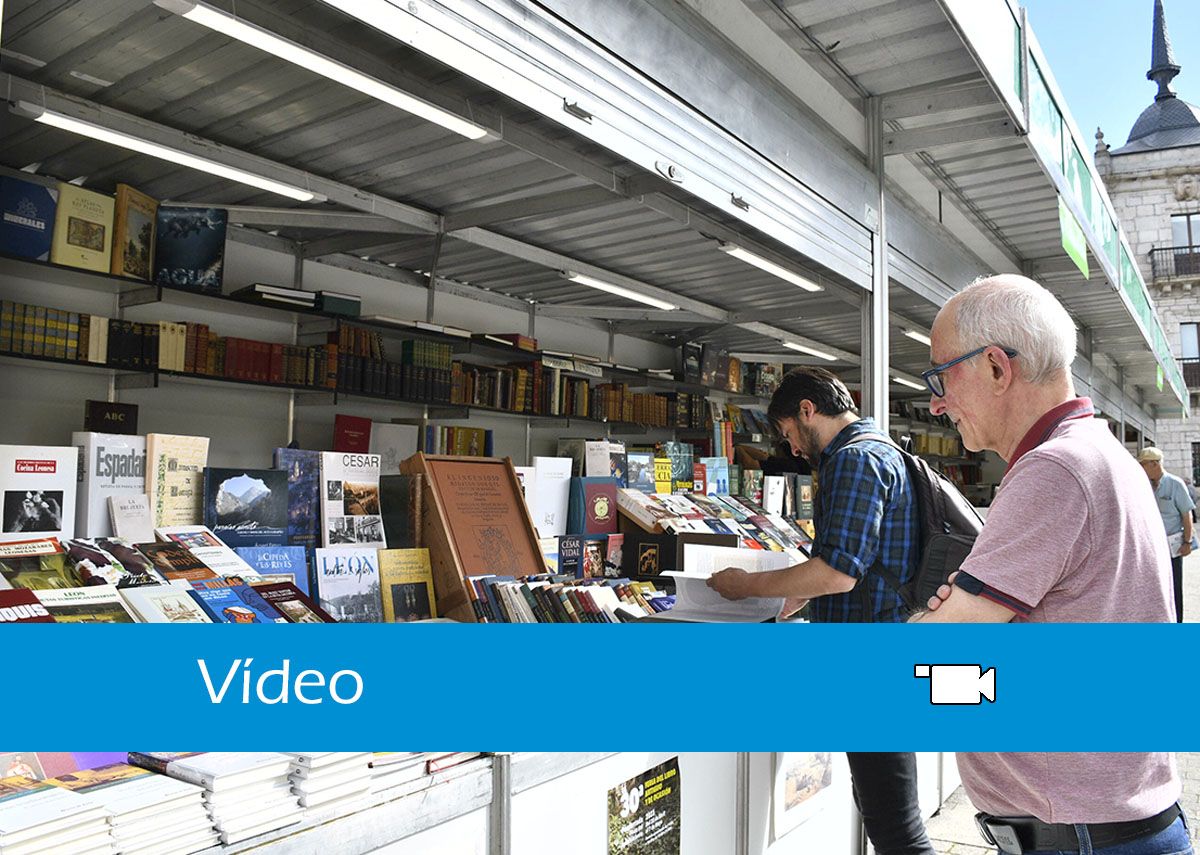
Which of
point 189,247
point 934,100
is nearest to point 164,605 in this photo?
point 189,247

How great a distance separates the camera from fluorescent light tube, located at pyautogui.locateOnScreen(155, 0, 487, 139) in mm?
2629

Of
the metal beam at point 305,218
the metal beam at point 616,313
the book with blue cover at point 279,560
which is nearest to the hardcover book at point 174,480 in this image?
the book with blue cover at point 279,560

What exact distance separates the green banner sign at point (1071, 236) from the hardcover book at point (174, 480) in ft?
13.0

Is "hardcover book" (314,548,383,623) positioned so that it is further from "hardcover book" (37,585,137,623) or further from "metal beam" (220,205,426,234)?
"metal beam" (220,205,426,234)

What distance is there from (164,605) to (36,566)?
331 mm

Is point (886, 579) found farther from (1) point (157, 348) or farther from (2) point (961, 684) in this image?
(1) point (157, 348)

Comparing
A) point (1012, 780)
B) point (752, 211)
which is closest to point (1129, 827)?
point (1012, 780)

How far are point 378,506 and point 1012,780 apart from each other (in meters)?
2.43

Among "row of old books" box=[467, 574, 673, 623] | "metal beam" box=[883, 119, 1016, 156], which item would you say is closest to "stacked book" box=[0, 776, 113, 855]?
"row of old books" box=[467, 574, 673, 623]

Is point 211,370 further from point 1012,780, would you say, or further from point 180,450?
point 1012,780

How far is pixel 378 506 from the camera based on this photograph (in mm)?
3299

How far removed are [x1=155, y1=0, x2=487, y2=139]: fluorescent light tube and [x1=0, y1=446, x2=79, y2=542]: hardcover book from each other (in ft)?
4.45

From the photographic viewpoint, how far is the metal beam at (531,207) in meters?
4.68

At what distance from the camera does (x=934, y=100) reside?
397cm
